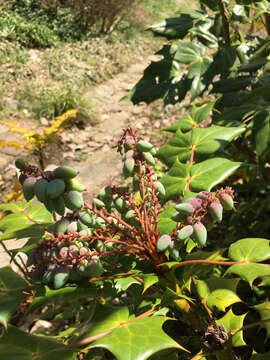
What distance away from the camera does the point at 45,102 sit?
5.06 meters

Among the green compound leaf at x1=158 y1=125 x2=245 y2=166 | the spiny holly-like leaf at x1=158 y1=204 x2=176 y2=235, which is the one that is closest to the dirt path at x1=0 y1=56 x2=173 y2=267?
the green compound leaf at x1=158 y1=125 x2=245 y2=166

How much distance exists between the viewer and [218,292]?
98cm

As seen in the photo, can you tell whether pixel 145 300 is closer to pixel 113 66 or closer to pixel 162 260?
pixel 162 260

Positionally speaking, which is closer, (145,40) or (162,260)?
(162,260)

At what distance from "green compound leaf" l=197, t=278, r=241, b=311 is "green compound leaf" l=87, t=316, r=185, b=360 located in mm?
250

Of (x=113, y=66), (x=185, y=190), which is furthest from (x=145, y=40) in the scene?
(x=185, y=190)

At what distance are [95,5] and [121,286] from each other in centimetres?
777

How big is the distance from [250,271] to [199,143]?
53cm

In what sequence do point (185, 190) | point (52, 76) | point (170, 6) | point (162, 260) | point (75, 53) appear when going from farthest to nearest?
point (170, 6) < point (75, 53) < point (52, 76) < point (185, 190) < point (162, 260)

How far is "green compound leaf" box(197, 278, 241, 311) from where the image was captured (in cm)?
95

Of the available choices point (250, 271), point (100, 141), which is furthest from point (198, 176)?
point (100, 141)

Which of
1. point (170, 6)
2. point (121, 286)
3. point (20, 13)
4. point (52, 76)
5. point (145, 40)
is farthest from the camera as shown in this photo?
point (170, 6)

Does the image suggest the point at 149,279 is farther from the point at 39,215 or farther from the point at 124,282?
the point at 39,215

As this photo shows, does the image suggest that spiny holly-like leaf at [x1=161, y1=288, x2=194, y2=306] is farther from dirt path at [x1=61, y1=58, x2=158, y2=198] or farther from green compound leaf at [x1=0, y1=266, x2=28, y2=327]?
dirt path at [x1=61, y1=58, x2=158, y2=198]
